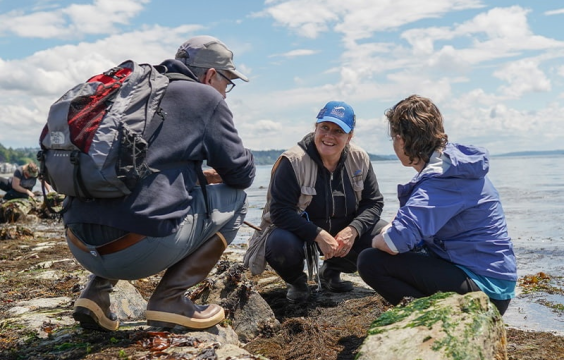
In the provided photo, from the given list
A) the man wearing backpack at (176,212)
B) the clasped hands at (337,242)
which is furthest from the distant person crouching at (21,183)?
the man wearing backpack at (176,212)

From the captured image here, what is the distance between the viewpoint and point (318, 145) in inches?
221

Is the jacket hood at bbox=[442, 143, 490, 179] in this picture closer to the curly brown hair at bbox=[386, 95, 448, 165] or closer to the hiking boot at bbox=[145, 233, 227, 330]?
the curly brown hair at bbox=[386, 95, 448, 165]

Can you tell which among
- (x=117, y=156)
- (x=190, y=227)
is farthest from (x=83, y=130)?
(x=190, y=227)

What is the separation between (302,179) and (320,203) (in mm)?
330

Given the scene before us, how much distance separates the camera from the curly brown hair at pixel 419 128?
160 inches

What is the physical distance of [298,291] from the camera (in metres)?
5.72

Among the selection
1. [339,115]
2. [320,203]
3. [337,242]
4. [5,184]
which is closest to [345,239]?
[337,242]

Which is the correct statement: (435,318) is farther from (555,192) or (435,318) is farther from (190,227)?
(555,192)

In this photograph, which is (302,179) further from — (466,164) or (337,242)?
(466,164)

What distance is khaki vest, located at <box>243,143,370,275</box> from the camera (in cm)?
561

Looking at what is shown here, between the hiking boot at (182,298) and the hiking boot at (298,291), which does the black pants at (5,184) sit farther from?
the hiking boot at (182,298)

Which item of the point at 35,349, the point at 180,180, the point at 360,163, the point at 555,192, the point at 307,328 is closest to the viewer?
the point at 180,180

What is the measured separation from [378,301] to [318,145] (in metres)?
1.57

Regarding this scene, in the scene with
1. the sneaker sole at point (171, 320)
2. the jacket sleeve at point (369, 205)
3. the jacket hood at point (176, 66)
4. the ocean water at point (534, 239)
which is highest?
the jacket hood at point (176, 66)
